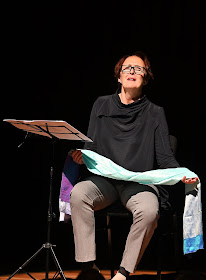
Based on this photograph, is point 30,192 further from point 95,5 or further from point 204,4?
point 204,4

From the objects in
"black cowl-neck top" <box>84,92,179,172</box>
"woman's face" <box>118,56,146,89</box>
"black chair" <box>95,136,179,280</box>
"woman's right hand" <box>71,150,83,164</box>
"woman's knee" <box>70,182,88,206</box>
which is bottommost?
"black chair" <box>95,136,179,280</box>

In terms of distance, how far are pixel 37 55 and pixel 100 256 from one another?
170 cm

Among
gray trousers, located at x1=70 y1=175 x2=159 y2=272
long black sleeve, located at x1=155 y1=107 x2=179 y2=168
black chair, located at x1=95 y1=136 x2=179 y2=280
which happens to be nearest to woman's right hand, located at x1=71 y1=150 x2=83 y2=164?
gray trousers, located at x1=70 y1=175 x2=159 y2=272

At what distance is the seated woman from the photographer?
7.80 feet

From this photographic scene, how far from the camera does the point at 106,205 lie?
2623mm

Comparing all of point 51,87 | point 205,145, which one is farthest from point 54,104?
point 205,145

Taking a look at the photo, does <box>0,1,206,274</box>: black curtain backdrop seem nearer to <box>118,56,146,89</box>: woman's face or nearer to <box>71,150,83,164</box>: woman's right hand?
<box>118,56,146,89</box>: woman's face

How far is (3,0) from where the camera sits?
3717 millimetres

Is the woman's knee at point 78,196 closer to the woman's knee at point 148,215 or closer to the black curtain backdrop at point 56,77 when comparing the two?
the woman's knee at point 148,215

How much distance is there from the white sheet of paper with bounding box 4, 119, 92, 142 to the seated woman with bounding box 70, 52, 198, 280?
0.18 meters

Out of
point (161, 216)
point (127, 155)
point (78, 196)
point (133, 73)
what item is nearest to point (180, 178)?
point (161, 216)

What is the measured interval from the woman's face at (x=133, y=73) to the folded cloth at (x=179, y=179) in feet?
1.74

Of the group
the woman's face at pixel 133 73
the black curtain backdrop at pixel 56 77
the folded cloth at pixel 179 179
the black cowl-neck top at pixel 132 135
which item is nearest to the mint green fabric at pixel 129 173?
the folded cloth at pixel 179 179

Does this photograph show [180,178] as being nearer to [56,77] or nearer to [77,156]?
[77,156]
